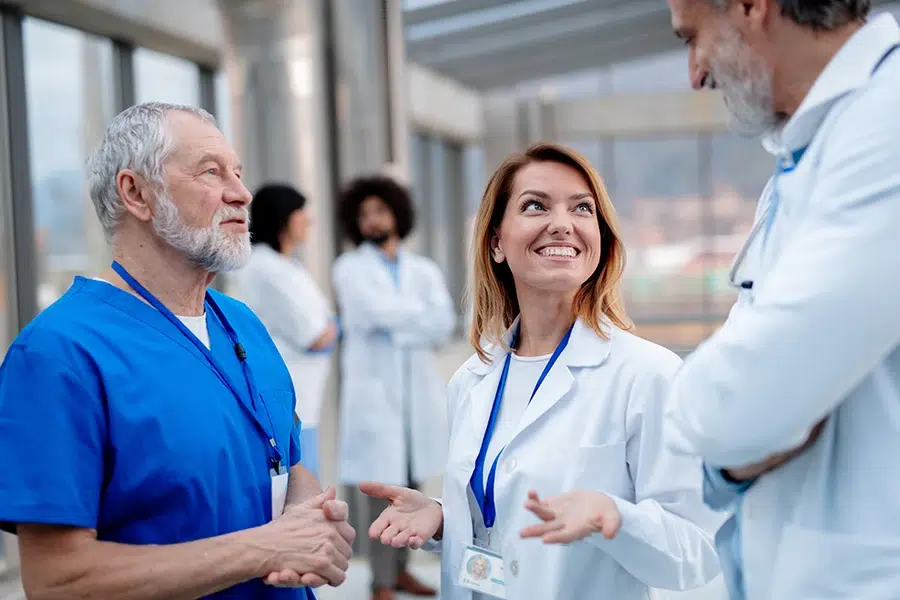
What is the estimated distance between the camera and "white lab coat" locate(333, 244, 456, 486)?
15.0 ft

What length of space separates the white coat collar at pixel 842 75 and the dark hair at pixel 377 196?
3787 millimetres

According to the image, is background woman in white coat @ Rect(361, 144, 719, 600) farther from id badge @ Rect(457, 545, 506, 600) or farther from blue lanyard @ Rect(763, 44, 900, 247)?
blue lanyard @ Rect(763, 44, 900, 247)

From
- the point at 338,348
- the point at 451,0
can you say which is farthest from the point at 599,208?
the point at 451,0

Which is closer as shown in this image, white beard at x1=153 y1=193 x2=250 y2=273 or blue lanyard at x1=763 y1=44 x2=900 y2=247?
blue lanyard at x1=763 y1=44 x2=900 y2=247

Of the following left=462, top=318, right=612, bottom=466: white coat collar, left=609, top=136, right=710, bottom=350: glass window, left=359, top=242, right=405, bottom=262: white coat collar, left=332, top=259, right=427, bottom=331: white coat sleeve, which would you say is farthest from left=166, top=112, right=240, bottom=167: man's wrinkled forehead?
left=609, top=136, right=710, bottom=350: glass window

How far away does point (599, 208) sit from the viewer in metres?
1.89

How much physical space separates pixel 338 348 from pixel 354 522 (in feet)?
3.73

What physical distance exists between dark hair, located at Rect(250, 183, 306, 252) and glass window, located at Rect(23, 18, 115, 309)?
0.99 m

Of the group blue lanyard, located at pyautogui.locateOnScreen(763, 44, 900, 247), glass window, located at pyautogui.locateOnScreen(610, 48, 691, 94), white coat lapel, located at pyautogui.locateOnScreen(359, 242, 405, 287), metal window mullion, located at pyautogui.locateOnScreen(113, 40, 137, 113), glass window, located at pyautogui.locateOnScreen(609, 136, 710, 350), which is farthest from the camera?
glass window, located at pyautogui.locateOnScreen(609, 136, 710, 350)

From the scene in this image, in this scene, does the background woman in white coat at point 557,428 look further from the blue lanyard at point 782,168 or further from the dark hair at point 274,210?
the dark hair at point 274,210

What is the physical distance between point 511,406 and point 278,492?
0.50 m

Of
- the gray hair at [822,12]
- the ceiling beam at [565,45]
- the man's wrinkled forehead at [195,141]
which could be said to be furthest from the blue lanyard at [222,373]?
the ceiling beam at [565,45]

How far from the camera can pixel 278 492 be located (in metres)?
1.71

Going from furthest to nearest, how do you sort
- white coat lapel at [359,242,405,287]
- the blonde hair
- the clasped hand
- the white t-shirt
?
white coat lapel at [359,242,405,287] < the blonde hair < the white t-shirt < the clasped hand
